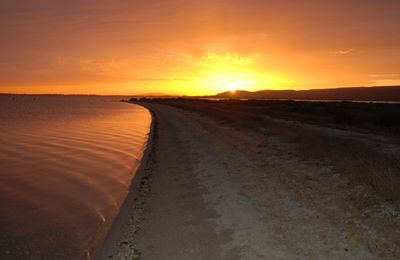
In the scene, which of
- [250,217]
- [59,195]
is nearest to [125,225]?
[250,217]

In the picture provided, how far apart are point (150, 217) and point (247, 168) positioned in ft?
20.0

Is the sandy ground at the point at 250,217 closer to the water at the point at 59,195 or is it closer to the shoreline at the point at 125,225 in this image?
the shoreline at the point at 125,225

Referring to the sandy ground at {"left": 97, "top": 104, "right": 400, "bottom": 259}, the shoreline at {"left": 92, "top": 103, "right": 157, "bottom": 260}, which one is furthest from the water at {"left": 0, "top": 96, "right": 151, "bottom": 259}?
the sandy ground at {"left": 97, "top": 104, "right": 400, "bottom": 259}

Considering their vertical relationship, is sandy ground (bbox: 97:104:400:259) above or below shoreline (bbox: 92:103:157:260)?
above

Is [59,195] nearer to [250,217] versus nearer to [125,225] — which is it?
[125,225]

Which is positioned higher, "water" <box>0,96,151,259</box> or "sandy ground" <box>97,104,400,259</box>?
"sandy ground" <box>97,104,400,259</box>

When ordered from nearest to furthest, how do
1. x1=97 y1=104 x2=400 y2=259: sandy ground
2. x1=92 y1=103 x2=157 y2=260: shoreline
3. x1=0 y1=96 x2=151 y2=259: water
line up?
x1=97 y1=104 x2=400 y2=259: sandy ground, x1=92 y1=103 x2=157 y2=260: shoreline, x1=0 y1=96 x2=151 y2=259: water

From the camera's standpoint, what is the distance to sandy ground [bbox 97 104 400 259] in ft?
24.5

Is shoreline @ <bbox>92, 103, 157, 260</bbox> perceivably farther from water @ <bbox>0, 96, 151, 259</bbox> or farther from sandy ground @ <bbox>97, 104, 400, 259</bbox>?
water @ <bbox>0, 96, 151, 259</bbox>

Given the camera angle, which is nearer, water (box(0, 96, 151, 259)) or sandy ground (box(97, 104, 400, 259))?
sandy ground (box(97, 104, 400, 259))

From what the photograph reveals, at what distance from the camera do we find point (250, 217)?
9.39 m

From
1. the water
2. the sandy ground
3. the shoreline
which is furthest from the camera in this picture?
the water

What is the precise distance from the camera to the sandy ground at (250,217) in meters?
7.46

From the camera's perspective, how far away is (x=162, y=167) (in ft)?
56.6
